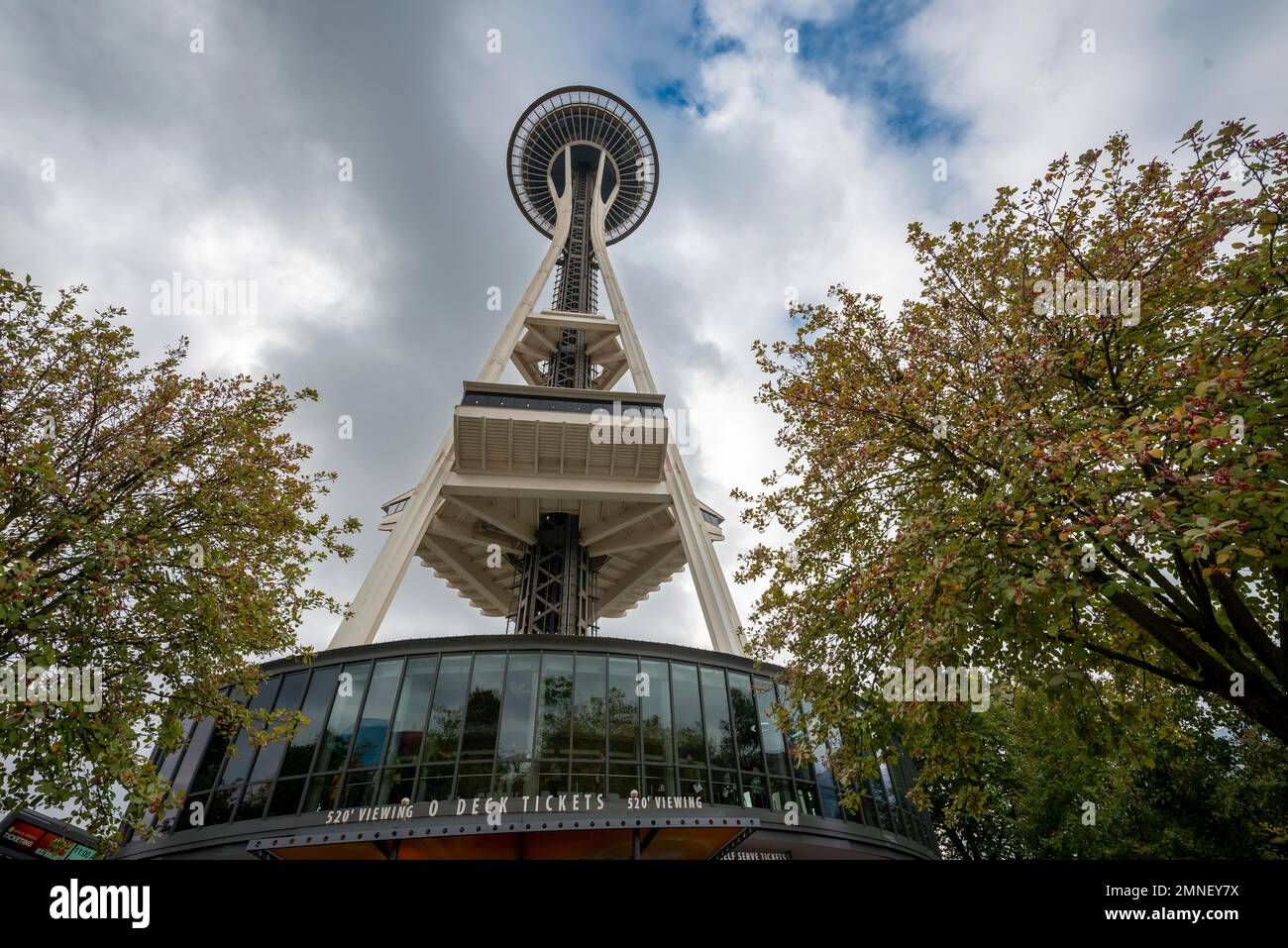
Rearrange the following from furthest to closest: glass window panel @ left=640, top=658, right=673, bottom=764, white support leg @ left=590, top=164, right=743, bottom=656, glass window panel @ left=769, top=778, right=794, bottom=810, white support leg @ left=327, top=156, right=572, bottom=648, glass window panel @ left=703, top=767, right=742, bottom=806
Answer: white support leg @ left=590, top=164, right=743, bottom=656, white support leg @ left=327, top=156, right=572, bottom=648, glass window panel @ left=769, top=778, right=794, bottom=810, glass window panel @ left=640, top=658, right=673, bottom=764, glass window panel @ left=703, top=767, right=742, bottom=806

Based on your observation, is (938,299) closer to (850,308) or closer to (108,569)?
(850,308)

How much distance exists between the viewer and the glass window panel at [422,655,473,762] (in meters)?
16.5

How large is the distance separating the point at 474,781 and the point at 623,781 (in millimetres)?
3682

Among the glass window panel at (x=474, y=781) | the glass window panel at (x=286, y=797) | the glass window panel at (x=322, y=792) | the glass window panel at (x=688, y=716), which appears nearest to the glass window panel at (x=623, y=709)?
the glass window panel at (x=688, y=716)

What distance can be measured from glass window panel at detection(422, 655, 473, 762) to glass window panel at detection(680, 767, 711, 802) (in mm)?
5817

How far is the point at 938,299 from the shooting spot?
1104cm

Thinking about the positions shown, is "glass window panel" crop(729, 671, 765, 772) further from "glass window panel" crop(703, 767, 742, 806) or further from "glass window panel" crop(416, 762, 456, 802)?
"glass window panel" crop(416, 762, 456, 802)

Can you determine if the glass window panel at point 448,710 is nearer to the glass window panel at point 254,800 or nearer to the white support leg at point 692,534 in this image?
the glass window panel at point 254,800

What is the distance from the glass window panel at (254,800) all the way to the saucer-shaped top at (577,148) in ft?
159

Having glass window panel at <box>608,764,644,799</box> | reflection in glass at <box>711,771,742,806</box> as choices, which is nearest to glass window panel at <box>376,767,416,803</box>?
glass window panel at <box>608,764,644,799</box>

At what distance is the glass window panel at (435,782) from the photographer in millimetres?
15883

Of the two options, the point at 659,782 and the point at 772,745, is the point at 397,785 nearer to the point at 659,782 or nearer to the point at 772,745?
the point at 659,782

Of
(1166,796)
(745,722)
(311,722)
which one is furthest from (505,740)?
(1166,796)
